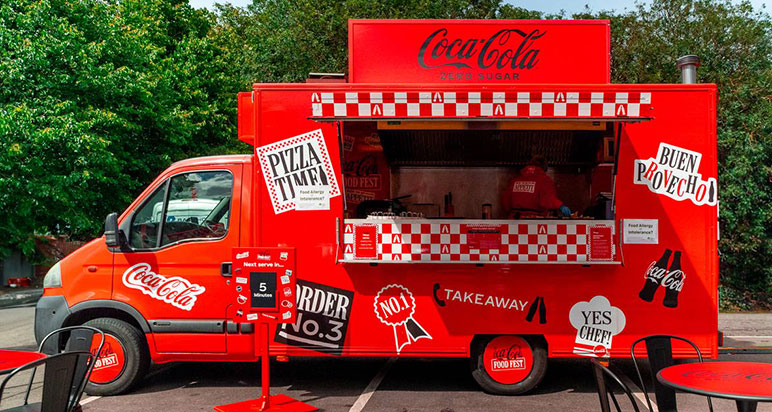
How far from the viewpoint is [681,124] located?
20.7 ft

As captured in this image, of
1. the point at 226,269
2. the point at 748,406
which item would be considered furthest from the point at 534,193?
the point at 748,406

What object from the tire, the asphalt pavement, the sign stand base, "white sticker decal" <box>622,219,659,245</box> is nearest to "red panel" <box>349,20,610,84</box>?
"white sticker decal" <box>622,219,659,245</box>

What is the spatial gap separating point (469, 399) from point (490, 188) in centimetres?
325

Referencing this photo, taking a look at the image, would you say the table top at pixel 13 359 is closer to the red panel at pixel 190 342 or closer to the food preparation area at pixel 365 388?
the food preparation area at pixel 365 388

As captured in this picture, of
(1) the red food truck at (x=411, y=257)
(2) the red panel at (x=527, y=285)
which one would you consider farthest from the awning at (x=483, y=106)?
(2) the red panel at (x=527, y=285)

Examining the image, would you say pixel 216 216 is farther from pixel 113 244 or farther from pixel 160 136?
pixel 160 136

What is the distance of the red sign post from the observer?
5812mm

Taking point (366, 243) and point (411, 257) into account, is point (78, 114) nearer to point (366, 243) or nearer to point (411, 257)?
point (366, 243)

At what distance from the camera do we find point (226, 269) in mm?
6438

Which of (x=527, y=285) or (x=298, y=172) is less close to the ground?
(x=298, y=172)

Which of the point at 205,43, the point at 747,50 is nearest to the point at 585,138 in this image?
the point at 747,50

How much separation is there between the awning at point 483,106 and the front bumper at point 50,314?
3199 mm

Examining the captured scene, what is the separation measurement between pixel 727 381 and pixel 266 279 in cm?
365

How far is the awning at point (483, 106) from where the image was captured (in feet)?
18.6
